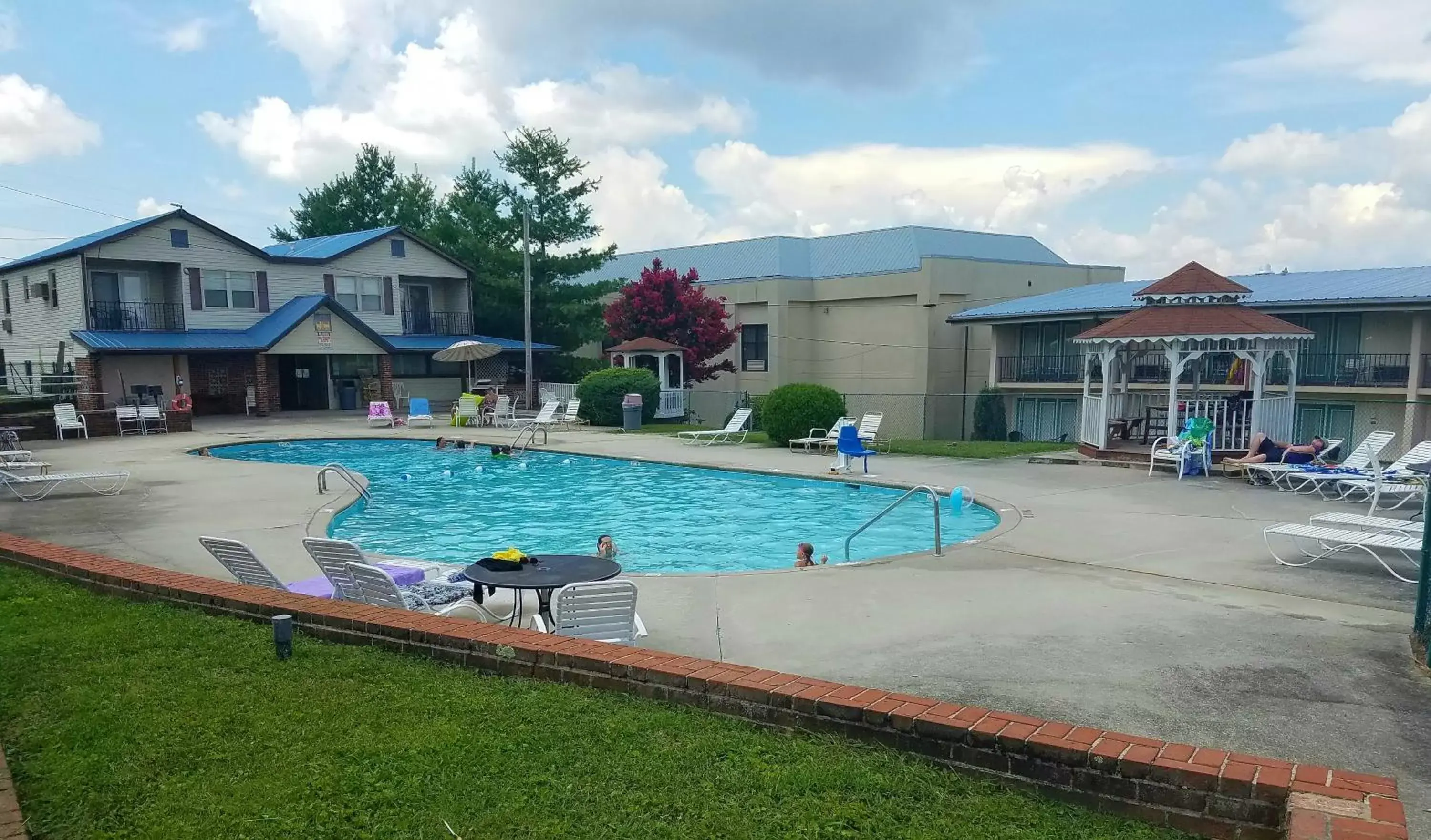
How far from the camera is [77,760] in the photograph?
424 cm

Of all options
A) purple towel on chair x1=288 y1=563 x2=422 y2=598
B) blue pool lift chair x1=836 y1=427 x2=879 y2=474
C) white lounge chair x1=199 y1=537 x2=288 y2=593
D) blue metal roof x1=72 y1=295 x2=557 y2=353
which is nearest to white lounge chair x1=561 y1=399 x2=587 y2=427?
blue metal roof x1=72 y1=295 x2=557 y2=353

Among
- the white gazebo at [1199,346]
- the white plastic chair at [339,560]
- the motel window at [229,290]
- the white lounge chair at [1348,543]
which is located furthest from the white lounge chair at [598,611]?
the motel window at [229,290]

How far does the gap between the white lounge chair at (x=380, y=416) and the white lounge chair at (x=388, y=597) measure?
22.6 m

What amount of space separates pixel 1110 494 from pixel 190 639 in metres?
12.8

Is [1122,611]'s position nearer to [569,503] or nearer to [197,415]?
[569,503]

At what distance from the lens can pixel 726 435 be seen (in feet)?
78.9

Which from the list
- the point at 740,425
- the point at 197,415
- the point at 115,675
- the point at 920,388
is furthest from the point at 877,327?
the point at 115,675

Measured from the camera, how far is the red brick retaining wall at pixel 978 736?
3543mm

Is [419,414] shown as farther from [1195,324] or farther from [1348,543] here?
[1348,543]

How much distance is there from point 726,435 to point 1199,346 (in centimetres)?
1132

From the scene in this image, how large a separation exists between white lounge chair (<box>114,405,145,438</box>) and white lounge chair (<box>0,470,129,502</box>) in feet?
32.1

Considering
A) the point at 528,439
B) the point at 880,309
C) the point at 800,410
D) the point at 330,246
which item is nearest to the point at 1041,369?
the point at 880,309

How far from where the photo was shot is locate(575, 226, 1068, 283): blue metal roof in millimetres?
37219

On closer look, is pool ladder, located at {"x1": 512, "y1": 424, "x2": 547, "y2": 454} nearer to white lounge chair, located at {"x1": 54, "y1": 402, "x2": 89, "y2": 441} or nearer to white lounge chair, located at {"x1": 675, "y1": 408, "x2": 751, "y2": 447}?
white lounge chair, located at {"x1": 675, "y1": 408, "x2": 751, "y2": 447}
